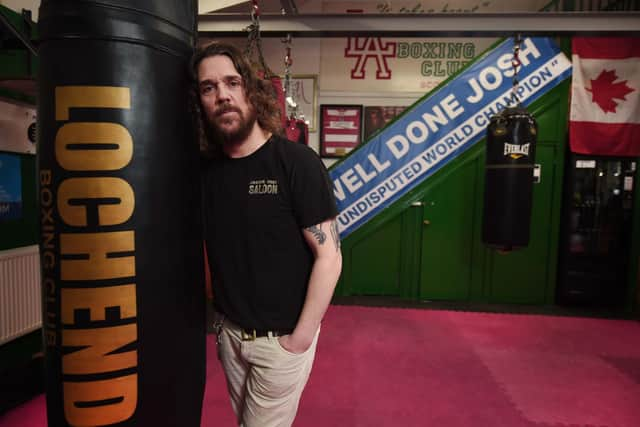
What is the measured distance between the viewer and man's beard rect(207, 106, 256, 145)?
1.04 metres

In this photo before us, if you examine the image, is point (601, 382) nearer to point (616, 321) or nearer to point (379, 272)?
point (616, 321)

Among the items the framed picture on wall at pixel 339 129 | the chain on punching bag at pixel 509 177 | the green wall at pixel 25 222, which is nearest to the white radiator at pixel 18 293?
the green wall at pixel 25 222

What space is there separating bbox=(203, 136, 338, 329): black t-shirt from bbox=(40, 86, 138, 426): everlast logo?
13.4 inches

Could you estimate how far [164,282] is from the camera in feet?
2.91

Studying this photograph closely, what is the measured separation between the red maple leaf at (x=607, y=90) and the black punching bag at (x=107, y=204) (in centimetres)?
472

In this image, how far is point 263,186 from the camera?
111 cm

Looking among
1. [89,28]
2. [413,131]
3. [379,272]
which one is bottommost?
[379,272]

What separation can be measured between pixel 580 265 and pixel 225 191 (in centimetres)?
474

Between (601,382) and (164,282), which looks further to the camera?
(601,382)

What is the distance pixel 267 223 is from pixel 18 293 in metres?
2.03

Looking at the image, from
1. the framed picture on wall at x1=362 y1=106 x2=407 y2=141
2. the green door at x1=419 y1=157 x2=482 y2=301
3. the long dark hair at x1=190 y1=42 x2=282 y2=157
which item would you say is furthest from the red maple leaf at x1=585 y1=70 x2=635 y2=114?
the long dark hair at x1=190 y1=42 x2=282 y2=157

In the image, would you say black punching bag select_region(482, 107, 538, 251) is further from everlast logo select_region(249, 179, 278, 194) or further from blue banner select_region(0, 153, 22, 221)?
blue banner select_region(0, 153, 22, 221)

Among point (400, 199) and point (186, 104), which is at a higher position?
point (186, 104)

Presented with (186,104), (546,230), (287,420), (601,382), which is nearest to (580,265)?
(546,230)
